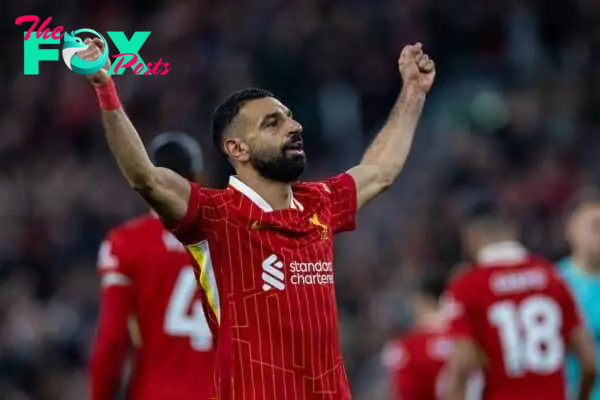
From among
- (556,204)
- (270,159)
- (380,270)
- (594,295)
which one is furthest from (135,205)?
(270,159)

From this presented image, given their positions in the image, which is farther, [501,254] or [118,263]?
[501,254]

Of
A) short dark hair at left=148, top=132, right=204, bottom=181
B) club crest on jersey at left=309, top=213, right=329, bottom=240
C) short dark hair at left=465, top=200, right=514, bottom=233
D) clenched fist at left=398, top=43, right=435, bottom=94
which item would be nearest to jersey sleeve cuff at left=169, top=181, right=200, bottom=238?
club crest on jersey at left=309, top=213, right=329, bottom=240

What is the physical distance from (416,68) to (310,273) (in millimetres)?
1238

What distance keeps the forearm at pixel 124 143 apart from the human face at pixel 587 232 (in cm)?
455

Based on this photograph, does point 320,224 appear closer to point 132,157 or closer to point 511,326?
point 132,157

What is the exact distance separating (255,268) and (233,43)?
40.1 feet

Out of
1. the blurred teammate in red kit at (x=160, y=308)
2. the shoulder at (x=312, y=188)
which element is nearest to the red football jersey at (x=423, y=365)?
the blurred teammate in red kit at (x=160, y=308)

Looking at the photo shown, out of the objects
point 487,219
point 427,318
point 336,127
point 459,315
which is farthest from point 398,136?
point 336,127

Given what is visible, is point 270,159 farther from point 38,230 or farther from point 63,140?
point 63,140

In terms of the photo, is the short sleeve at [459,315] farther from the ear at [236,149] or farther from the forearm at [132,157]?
the forearm at [132,157]

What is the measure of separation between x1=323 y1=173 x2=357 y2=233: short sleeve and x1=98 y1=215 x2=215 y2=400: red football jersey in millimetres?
1613

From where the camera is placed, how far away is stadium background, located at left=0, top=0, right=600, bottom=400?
14.5 meters

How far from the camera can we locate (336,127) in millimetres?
16875

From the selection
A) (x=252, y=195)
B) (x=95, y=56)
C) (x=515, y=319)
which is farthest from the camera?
(x=515, y=319)
